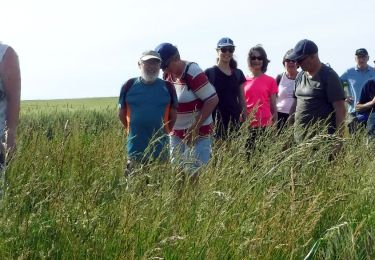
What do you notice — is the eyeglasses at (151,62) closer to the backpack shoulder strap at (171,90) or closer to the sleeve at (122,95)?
the backpack shoulder strap at (171,90)

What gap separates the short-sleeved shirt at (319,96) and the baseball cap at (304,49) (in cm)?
15

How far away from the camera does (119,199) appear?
389cm

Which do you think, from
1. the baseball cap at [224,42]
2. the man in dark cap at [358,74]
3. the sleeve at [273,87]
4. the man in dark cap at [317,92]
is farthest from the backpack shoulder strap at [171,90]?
the man in dark cap at [358,74]

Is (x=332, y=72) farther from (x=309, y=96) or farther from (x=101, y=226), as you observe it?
(x=101, y=226)

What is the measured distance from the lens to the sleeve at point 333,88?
6219 mm

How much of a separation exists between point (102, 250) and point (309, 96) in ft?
11.4

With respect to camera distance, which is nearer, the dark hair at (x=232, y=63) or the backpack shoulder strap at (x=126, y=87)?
the backpack shoulder strap at (x=126, y=87)

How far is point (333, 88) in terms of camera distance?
6.23 metres

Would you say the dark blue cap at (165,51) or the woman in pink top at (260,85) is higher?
the dark blue cap at (165,51)

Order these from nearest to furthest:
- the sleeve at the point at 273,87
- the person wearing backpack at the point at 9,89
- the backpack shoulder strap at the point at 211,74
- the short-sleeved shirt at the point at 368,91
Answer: the person wearing backpack at the point at 9,89, the backpack shoulder strap at the point at 211,74, the sleeve at the point at 273,87, the short-sleeved shirt at the point at 368,91

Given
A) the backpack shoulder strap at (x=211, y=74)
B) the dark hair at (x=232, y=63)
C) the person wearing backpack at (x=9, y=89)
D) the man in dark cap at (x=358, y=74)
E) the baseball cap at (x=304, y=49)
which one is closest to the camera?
the person wearing backpack at (x=9, y=89)

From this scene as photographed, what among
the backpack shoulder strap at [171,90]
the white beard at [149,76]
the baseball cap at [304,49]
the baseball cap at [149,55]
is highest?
the baseball cap at [304,49]

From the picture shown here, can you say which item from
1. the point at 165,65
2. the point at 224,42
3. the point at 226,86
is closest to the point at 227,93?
the point at 226,86

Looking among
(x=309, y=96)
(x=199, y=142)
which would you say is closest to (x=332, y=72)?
(x=309, y=96)
